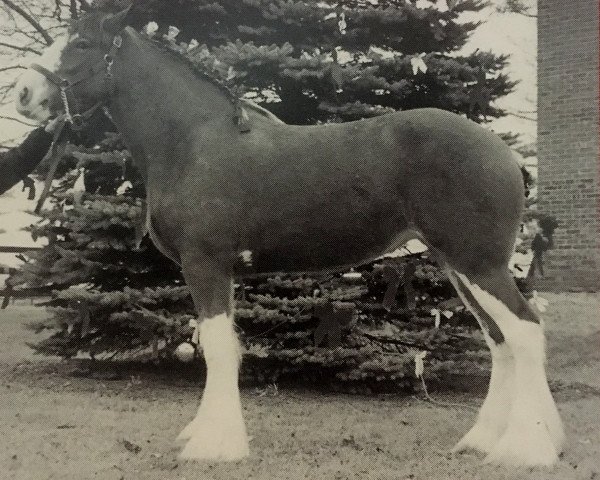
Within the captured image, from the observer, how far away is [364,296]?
4828mm

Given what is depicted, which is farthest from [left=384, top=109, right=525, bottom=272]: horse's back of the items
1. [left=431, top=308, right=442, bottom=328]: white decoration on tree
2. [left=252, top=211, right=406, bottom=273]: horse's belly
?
[left=431, top=308, right=442, bottom=328]: white decoration on tree

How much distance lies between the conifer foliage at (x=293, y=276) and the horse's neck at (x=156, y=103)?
115 centimetres

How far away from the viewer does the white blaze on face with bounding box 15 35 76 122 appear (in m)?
3.11

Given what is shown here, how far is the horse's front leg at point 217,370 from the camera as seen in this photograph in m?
2.83

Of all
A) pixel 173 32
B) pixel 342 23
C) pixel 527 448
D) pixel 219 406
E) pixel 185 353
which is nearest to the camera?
pixel 527 448

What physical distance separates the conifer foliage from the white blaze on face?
128cm

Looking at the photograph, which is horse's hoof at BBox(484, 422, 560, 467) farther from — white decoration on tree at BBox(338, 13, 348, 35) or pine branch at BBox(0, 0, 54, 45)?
pine branch at BBox(0, 0, 54, 45)

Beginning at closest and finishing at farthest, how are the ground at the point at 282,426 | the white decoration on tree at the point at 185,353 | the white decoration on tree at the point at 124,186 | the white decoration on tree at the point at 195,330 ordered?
1. the ground at the point at 282,426
2. the white decoration on tree at the point at 195,330
3. the white decoration on tree at the point at 124,186
4. the white decoration on tree at the point at 185,353

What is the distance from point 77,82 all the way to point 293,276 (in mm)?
2094

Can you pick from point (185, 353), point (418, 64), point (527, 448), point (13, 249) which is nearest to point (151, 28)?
point (418, 64)

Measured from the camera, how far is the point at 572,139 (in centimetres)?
457

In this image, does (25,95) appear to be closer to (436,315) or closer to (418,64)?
(418,64)

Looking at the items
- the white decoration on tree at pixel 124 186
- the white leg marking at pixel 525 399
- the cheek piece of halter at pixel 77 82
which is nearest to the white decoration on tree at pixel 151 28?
the white decoration on tree at pixel 124 186

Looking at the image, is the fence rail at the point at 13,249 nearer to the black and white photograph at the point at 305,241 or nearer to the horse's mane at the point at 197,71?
the black and white photograph at the point at 305,241
